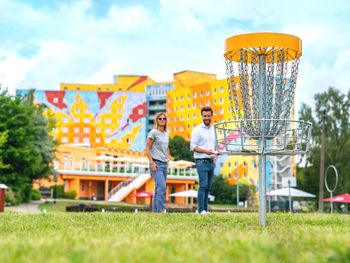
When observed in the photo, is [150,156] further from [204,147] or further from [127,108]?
[127,108]

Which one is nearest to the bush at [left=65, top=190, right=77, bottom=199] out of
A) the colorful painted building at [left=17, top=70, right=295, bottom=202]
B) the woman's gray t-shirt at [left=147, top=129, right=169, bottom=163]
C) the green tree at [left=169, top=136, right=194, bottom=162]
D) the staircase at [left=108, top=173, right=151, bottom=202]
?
the staircase at [left=108, top=173, right=151, bottom=202]

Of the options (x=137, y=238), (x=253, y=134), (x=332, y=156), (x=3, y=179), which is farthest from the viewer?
(x=332, y=156)

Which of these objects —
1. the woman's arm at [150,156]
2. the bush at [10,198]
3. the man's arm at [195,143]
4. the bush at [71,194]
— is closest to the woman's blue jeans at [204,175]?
the man's arm at [195,143]

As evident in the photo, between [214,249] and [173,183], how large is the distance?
58.3 meters

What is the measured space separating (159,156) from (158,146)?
0.58 ft

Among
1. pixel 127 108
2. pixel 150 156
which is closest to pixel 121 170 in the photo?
pixel 127 108

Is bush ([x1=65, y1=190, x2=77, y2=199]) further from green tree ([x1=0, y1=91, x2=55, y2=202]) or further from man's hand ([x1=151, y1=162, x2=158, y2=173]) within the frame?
man's hand ([x1=151, y1=162, x2=158, y2=173])

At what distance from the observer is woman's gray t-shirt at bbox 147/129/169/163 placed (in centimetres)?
1052

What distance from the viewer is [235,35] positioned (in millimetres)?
7348

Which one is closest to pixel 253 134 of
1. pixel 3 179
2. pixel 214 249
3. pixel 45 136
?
pixel 214 249

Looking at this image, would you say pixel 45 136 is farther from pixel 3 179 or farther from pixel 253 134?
pixel 253 134

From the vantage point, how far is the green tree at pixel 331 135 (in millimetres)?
49875

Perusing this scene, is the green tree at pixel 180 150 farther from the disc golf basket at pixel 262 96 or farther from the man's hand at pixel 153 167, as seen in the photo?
the disc golf basket at pixel 262 96

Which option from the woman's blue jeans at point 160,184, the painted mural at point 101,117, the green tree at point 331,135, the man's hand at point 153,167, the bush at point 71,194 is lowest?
the bush at point 71,194
